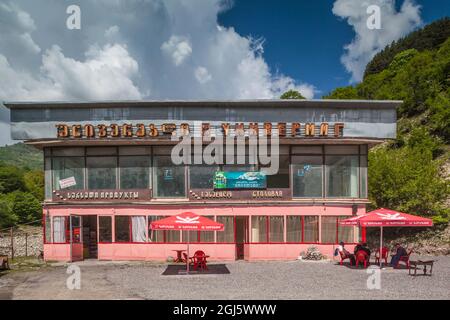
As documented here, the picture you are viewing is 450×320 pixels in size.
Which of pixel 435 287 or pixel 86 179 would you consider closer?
pixel 435 287

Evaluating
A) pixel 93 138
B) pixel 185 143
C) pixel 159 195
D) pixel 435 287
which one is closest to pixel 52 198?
pixel 93 138

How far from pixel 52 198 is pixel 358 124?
1940 cm

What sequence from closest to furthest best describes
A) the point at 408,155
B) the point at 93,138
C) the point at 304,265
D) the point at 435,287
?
1. the point at 435,287
2. the point at 304,265
3. the point at 93,138
4. the point at 408,155

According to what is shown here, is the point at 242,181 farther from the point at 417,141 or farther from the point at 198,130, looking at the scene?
the point at 417,141

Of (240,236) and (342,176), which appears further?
(240,236)

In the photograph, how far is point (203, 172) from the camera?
26.2 m

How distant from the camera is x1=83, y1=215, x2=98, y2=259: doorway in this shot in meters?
27.4

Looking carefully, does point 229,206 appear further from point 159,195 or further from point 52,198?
point 52,198

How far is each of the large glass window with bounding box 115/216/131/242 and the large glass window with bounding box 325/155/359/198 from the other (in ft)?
40.8

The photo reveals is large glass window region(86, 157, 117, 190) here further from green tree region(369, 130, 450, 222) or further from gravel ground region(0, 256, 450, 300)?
green tree region(369, 130, 450, 222)

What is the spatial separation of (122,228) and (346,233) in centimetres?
1358

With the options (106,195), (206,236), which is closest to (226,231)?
(206,236)

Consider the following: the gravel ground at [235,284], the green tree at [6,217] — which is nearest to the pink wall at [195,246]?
the gravel ground at [235,284]

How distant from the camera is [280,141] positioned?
2575 centimetres
